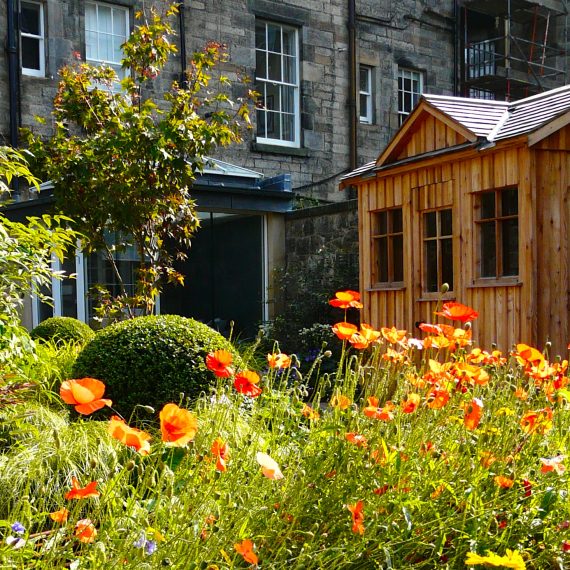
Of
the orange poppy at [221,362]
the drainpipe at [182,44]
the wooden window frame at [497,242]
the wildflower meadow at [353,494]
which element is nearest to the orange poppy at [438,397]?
the wildflower meadow at [353,494]

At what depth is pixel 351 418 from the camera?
113 inches

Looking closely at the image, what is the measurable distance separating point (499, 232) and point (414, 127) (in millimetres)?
1812

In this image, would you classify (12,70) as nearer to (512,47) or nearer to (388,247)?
(388,247)

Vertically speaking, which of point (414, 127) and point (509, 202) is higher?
point (414, 127)

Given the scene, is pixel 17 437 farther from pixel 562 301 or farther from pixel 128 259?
pixel 128 259

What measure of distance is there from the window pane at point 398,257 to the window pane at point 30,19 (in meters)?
7.60

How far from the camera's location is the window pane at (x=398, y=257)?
368 inches

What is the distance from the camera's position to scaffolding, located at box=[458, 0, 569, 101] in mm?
19125

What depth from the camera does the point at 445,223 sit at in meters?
8.70

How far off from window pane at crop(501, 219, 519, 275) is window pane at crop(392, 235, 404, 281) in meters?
1.57

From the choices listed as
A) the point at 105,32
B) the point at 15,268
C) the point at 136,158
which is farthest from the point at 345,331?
the point at 105,32

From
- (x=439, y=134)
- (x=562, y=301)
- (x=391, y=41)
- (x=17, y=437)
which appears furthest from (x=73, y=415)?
(x=391, y=41)

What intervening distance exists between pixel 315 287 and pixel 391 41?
7432mm

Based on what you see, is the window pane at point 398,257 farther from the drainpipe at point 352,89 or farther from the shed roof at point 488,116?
the drainpipe at point 352,89
